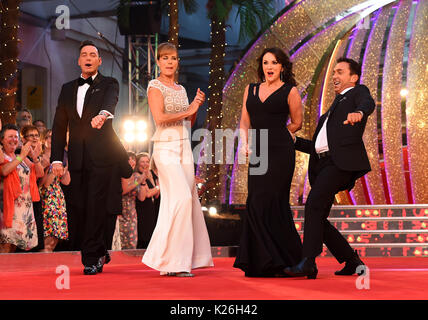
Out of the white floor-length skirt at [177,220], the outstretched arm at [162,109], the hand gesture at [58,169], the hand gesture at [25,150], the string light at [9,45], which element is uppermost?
the string light at [9,45]

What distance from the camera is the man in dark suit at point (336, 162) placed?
4953 millimetres

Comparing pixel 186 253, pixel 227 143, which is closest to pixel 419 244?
pixel 227 143

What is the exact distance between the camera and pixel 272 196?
532 cm

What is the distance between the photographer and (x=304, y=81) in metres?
10.7

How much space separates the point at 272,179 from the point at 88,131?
4.89 ft

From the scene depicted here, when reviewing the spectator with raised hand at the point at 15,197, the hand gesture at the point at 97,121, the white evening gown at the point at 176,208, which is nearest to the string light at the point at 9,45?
the spectator with raised hand at the point at 15,197

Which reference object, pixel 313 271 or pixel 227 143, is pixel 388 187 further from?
pixel 313 271

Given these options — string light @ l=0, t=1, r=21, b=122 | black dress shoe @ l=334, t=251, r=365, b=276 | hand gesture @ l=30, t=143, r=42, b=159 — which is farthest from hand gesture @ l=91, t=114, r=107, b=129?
string light @ l=0, t=1, r=21, b=122

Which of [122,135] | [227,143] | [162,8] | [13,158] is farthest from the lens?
[122,135]

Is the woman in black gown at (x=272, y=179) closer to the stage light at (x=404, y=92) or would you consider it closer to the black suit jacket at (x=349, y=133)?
the black suit jacket at (x=349, y=133)

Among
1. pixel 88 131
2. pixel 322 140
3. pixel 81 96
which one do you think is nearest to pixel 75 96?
pixel 81 96

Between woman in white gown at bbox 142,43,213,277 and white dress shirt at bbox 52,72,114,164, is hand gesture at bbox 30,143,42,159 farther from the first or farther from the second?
woman in white gown at bbox 142,43,213,277

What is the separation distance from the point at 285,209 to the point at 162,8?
9.47 meters

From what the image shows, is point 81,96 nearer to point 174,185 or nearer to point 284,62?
point 174,185
